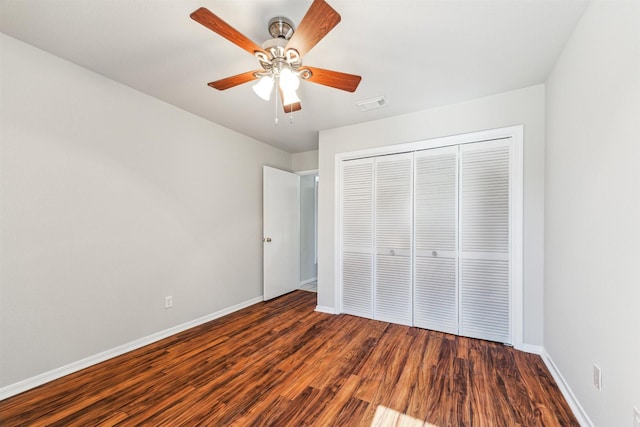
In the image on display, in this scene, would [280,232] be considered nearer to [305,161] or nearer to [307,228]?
[307,228]

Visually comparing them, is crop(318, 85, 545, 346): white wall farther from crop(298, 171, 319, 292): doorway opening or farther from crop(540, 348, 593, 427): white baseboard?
crop(298, 171, 319, 292): doorway opening

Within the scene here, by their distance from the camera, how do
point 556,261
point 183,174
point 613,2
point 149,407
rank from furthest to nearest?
point 183,174 → point 556,261 → point 149,407 → point 613,2

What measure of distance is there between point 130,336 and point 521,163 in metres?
4.05

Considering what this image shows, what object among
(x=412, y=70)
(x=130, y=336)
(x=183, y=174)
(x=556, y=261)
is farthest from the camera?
(x=183, y=174)

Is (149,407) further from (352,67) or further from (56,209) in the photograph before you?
(352,67)

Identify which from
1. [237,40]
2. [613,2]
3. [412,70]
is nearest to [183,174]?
[237,40]

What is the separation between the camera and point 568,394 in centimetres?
170

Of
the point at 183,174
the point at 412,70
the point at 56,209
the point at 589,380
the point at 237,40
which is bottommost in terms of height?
the point at 589,380

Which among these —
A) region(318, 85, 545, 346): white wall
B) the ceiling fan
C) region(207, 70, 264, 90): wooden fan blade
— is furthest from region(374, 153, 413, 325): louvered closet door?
region(207, 70, 264, 90): wooden fan blade

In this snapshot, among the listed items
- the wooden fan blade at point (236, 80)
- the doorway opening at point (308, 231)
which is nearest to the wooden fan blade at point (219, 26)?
the wooden fan blade at point (236, 80)

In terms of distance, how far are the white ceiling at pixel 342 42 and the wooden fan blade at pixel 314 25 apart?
25 cm

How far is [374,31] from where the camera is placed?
1.70 metres

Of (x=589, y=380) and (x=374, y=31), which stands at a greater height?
(x=374, y=31)

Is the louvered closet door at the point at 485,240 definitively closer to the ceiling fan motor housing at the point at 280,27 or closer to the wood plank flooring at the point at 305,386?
the wood plank flooring at the point at 305,386
